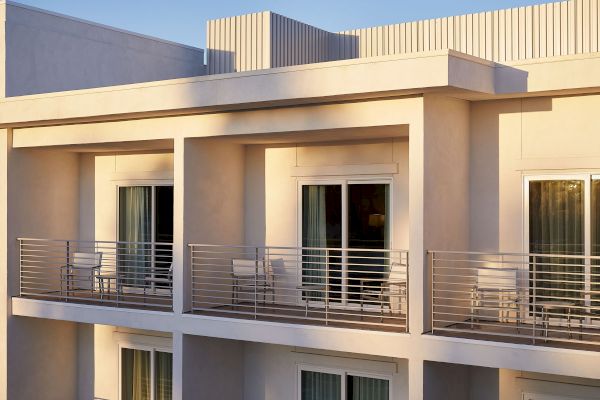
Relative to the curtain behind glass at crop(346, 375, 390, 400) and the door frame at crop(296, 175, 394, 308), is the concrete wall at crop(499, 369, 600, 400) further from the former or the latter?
the door frame at crop(296, 175, 394, 308)

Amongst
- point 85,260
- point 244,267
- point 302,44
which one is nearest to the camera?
point 244,267

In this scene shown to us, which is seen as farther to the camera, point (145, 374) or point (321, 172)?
point (145, 374)

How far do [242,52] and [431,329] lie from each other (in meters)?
9.03

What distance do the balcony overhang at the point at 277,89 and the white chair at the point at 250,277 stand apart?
252 centimetres

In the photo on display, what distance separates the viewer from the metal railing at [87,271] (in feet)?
48.8

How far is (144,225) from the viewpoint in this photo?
51.1ft

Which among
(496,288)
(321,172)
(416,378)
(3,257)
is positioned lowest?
(416,378)

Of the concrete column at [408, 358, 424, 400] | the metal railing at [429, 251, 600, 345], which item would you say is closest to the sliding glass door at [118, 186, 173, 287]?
the metal railing at [429, 251, 600, 345]

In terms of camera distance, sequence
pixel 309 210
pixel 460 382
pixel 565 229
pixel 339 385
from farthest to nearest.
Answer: pixel 309 210 → pixel 339 385 → pixel 460 382 → pixel 565 229

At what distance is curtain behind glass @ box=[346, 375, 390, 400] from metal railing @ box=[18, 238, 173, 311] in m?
3.55

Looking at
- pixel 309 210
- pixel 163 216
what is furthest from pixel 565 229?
pixel 163 216

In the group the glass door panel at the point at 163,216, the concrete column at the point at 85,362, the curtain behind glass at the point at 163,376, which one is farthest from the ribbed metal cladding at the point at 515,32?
the concrete column at the point at 85,362

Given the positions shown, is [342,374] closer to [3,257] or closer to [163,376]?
[163,376]

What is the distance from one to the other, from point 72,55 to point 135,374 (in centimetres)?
641
